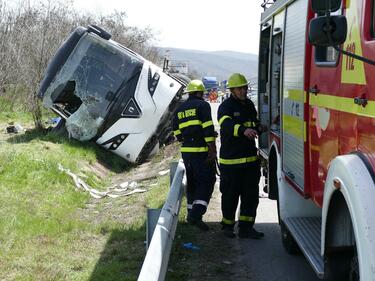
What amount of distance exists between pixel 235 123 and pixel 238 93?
363 millimetres

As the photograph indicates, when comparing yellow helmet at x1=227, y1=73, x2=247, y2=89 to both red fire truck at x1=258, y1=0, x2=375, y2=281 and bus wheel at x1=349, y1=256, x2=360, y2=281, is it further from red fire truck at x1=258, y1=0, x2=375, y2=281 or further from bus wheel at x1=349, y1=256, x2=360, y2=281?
bus wheel at x1=349, y1=256, x2=360, y2=281

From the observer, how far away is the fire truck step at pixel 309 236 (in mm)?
3999

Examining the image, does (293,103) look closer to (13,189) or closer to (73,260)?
(73,260)

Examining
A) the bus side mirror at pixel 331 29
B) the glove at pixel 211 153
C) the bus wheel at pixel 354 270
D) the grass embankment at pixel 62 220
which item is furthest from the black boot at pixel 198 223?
the bus side mirror at pixel 331 29

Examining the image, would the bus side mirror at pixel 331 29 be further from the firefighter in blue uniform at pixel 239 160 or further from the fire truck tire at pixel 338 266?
the firefighter in blue uniform at pixel 239 160

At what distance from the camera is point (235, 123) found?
669 centimetres

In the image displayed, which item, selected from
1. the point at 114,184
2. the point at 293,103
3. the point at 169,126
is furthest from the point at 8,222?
the point at 169,126

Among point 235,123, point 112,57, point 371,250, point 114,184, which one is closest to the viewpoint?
point 371,250

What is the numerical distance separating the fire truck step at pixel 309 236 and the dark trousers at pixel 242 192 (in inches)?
53.0

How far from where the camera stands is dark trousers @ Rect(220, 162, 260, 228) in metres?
6.82

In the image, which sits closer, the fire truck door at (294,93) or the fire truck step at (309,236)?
the fire truck step at (309,236)

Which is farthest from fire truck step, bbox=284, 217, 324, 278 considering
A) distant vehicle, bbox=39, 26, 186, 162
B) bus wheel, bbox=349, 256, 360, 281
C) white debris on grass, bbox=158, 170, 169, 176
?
distant vehicle, bbox=39, 26, 186, 162

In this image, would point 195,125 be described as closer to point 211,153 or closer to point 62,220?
point 211,153

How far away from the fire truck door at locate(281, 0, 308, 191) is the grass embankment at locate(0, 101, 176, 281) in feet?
5.88
